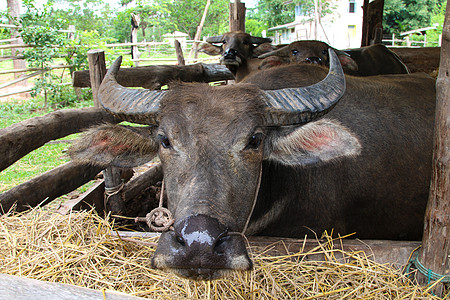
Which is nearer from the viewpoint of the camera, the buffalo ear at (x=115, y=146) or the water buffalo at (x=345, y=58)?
the buffalo ear at (x=115, y=146)

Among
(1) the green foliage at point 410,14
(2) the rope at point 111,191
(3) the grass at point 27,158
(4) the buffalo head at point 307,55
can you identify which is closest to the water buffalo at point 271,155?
(2) the rope at point 111,191

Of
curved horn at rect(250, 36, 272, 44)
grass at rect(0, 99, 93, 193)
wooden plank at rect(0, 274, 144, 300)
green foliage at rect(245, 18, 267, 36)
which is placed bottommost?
grass at rect(0, 99, 93, 193)

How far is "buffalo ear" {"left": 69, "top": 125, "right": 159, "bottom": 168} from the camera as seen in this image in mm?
2599

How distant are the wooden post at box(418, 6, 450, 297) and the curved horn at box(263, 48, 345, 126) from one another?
59cm

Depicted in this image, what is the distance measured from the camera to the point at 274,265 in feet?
8.32

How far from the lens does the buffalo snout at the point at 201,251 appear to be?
1746mm

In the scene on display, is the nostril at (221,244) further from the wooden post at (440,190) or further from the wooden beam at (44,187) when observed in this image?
the wooden beam at (44,187)

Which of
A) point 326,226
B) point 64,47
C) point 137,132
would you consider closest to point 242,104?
point 137,132

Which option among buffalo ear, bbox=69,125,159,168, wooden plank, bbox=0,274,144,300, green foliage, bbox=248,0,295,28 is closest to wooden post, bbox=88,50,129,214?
buffalo ear, bbox=69,125,159,168

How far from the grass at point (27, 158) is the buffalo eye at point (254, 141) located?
2364 mm

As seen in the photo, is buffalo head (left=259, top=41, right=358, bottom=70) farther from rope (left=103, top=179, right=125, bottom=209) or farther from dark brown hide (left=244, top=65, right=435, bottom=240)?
rope (left=103, top=179, right=125, bottom=209)

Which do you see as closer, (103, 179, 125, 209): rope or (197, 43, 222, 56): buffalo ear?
(103, 179, 125, 209): rope

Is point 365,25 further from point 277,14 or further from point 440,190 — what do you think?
point 277,14

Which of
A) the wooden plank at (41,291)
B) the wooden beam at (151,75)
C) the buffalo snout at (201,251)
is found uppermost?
the wooden beam at (151,75)
